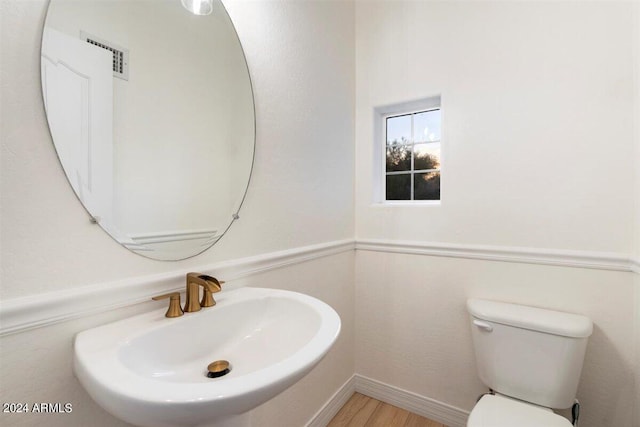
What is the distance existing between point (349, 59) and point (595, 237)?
5.22 ft

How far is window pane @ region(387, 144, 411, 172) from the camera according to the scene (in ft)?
5.96

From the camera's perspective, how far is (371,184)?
182 centimetres

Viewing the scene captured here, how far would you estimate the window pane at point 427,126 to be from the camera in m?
1.71

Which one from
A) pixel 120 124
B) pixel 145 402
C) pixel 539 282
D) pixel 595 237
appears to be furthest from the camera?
pixel 539 282

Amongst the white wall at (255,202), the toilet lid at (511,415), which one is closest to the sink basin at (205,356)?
the white wall at (255,202)

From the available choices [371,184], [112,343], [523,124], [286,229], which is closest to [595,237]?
[523,124]

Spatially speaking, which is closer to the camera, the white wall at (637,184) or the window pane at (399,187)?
the white wall at (637,184)

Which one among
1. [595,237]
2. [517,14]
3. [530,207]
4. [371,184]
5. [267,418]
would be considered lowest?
[267,418]

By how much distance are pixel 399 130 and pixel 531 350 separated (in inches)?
53.1

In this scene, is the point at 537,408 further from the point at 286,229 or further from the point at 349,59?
the point at 349,59

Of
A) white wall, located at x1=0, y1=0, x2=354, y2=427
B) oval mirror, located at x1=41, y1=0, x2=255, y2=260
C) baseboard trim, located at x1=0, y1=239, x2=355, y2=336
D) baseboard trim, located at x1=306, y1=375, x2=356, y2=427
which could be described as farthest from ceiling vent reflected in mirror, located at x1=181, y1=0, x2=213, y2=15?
baseboard trim, located at x1=306, y1=375, x2=356, y2=427

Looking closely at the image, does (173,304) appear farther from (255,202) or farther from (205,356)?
(255,202)

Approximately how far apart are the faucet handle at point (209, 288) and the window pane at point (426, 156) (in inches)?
55.3

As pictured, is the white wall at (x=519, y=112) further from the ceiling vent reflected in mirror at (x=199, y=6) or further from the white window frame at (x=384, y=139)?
the ceiling vent reflected in mirror at (x=199, y=6)
